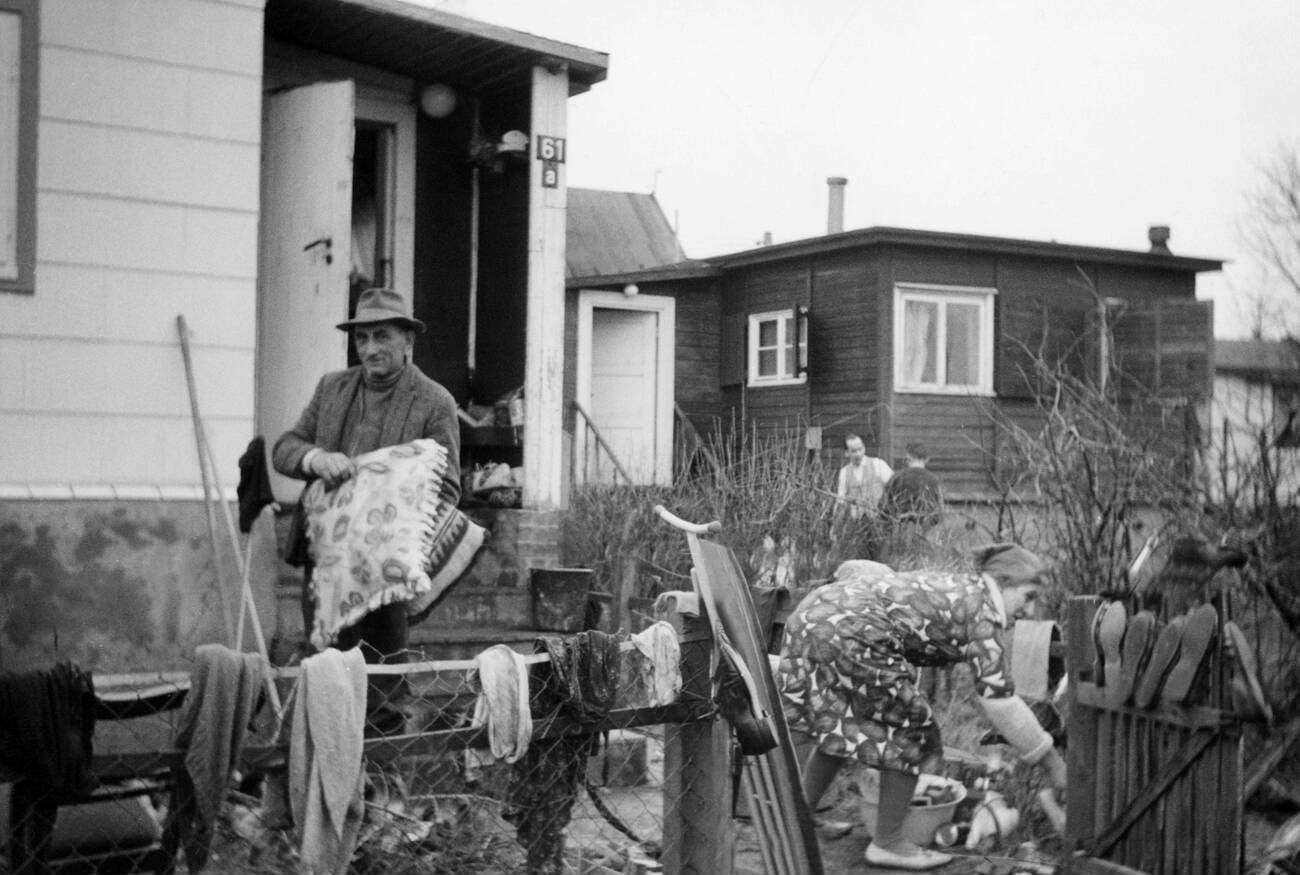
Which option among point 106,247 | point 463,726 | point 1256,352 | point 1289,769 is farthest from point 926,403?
point 463,726

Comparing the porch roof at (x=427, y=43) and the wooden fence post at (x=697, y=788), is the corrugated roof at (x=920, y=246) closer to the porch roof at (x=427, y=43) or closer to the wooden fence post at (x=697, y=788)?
the porch roof at (x=427, y=43)

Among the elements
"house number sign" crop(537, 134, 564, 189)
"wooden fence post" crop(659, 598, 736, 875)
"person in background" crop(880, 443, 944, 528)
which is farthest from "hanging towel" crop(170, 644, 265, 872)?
"person in background" crop(880, 443, 944, 528)

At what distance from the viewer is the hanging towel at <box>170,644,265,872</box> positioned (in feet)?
9.77

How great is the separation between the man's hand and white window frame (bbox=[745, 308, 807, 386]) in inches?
544

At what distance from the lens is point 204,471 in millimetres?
6707

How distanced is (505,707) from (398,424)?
2.66 m

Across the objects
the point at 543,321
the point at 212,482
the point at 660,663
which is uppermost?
the point at 543,321

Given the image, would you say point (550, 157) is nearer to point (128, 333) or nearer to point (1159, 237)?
point (128, 333)

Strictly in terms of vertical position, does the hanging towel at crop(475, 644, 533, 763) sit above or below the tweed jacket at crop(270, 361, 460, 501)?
below

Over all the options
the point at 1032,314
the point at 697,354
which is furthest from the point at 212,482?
the point at 1032,314

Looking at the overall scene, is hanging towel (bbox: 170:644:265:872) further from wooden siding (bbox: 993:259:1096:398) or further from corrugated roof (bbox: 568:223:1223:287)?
wooden siding (bbox: 993:259:1096:398)

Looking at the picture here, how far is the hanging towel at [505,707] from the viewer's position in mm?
3295

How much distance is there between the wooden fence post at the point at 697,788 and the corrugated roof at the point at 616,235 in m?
15.7

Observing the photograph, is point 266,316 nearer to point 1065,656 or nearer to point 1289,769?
point 1065,656
